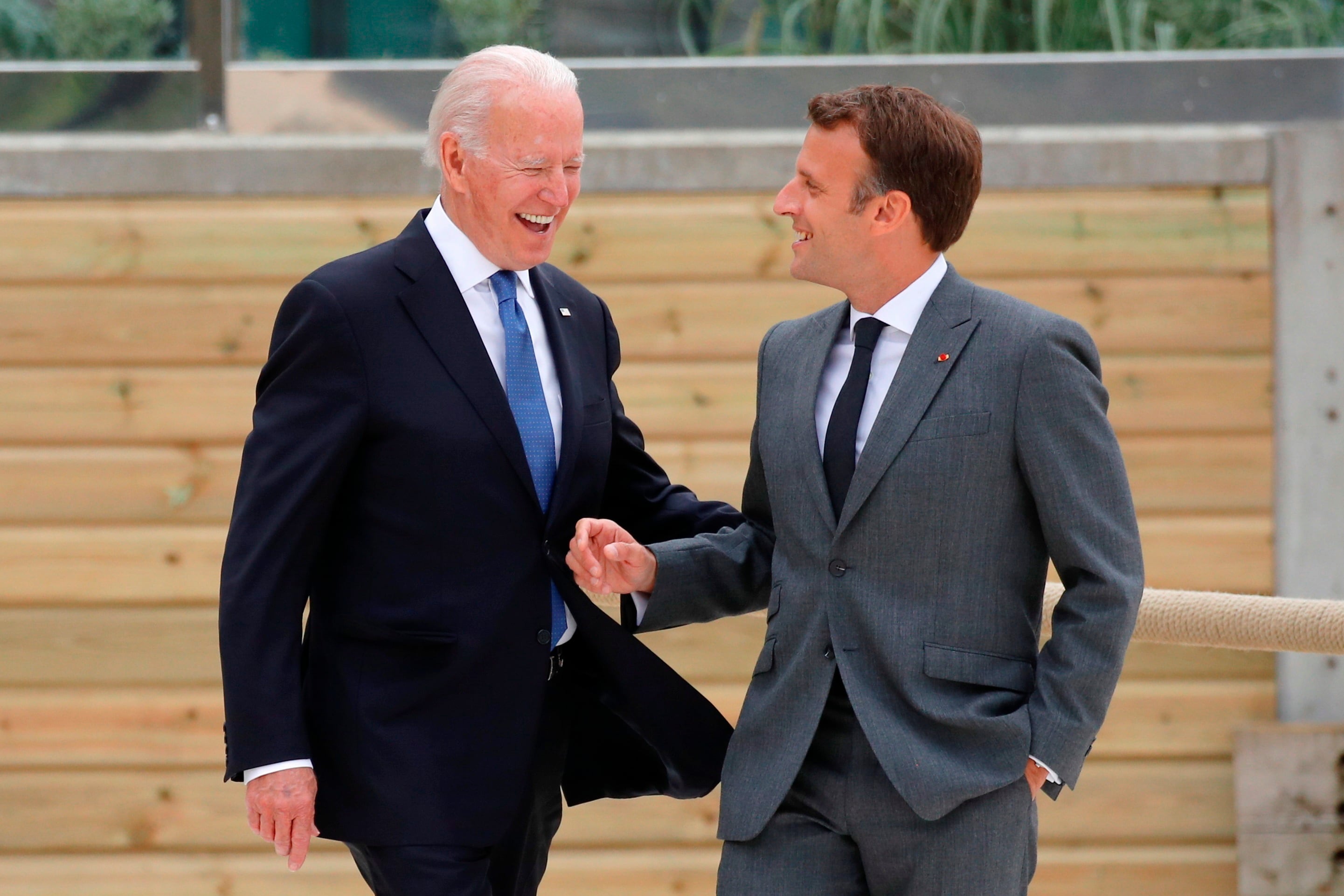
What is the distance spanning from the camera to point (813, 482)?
1819 millimetres

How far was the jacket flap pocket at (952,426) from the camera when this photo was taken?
5.71 feet

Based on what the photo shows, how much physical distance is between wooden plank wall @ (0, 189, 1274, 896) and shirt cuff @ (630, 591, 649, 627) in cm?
165

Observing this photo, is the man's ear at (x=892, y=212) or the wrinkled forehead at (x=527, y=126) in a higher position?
the wrinkled forehead at (x=527, y=126)

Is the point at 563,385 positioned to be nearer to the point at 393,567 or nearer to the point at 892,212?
the point at 393,567

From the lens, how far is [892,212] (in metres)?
1.83

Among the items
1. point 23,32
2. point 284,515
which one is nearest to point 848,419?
point 284,515

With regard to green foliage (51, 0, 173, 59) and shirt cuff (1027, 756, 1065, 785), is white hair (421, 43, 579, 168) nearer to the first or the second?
shirt cuff (1027, 756, 1065, 785)

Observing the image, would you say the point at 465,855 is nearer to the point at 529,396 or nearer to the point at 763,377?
the point at 529,396

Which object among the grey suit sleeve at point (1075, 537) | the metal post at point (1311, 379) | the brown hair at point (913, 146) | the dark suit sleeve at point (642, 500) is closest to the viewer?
the grey suit sleeve at point (1075, 537)

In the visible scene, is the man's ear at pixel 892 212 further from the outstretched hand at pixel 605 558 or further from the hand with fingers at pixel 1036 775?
the hand with fingers at pixel 1036 775

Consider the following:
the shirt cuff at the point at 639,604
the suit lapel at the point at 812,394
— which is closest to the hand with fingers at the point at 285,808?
the shirt cuff at the point at 639,604

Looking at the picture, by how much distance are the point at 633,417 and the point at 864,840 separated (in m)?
2.07

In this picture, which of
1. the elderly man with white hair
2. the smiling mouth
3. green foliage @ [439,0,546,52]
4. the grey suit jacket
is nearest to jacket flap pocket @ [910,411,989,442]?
the grey suit jacket

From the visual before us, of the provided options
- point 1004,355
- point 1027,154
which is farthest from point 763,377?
point 1027,154
